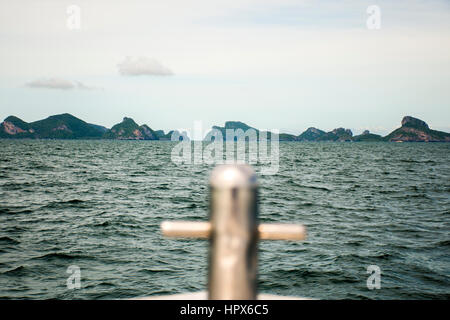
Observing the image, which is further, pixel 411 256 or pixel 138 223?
pixel 138 223

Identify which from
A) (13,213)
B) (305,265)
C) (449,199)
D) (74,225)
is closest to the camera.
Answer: (305,265)

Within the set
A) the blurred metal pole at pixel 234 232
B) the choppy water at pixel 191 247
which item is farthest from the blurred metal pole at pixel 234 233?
the choppy water at pixel 191 247

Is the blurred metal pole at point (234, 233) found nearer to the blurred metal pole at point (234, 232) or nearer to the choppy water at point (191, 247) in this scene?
the blurred metal pole at point (234, 232)

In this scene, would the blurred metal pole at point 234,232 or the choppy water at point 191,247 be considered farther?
the choppy water at point 191,247

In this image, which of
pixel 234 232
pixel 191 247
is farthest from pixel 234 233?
pixel 191 247

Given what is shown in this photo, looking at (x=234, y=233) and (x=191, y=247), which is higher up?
(x=234, y=233)

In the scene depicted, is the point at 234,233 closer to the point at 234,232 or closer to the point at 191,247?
the point at 234,232

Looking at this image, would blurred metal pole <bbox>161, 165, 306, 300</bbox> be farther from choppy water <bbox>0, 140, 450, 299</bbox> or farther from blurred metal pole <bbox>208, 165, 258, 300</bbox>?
choppy water <bbox>0, 140, 450, 299</bbox>

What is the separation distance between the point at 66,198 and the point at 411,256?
18090 mm

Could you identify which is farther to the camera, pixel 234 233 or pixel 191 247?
pixel 191 247

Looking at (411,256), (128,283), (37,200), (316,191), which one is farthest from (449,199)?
(37,200)

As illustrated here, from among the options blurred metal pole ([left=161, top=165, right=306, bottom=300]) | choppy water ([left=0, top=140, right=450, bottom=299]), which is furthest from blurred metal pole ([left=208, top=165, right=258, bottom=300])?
choppy water ([left=0, top=140, right=450, bottom=299])
